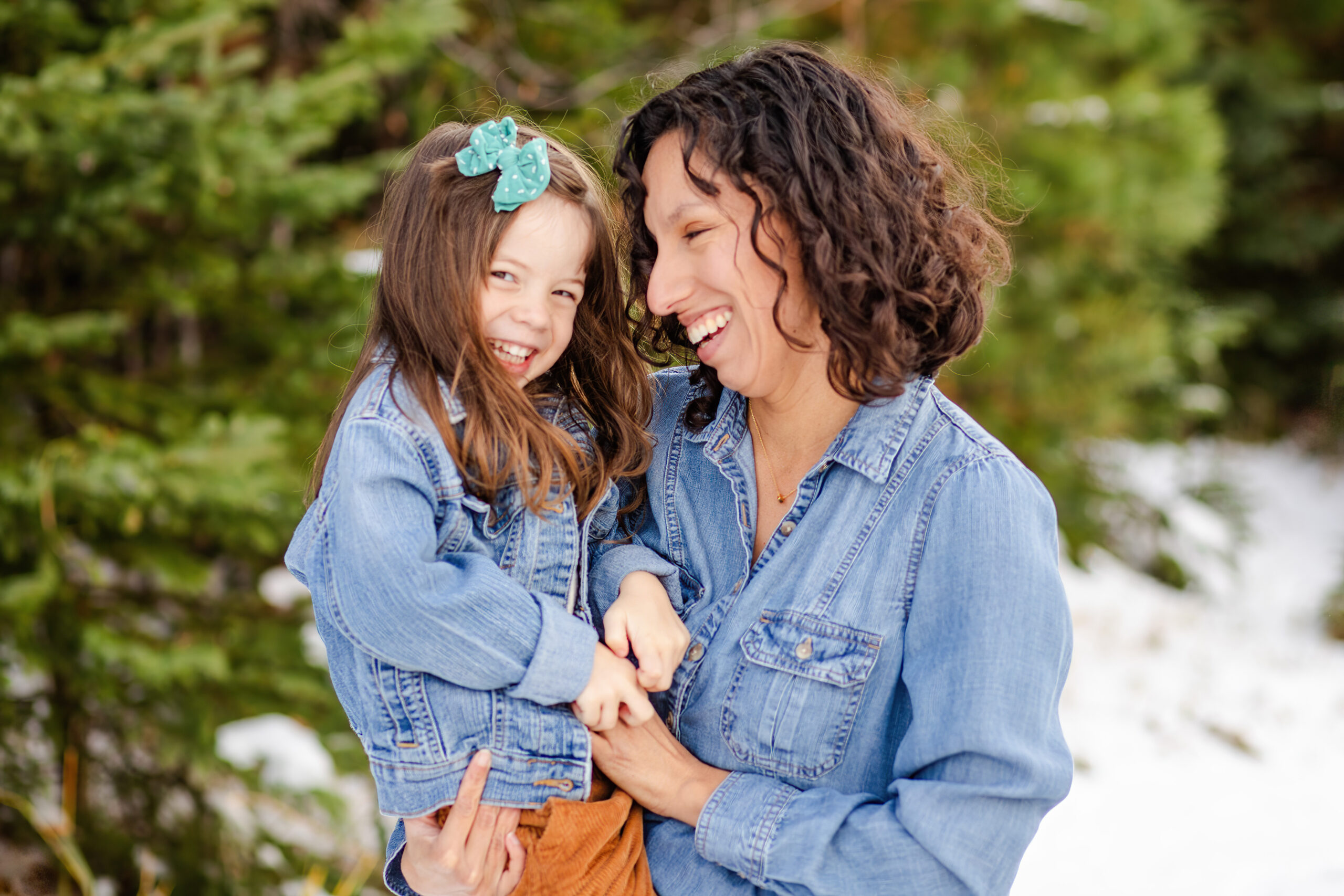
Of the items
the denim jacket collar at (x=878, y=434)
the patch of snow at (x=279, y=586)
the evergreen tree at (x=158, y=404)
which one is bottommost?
the patch of snow at (x=279, y=586)

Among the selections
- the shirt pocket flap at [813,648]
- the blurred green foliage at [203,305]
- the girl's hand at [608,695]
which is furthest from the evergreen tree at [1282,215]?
the girl's hand at [608,695]

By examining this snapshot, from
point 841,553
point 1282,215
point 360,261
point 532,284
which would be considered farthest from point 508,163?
point 1282,215

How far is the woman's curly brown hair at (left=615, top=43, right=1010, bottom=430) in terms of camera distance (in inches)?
49.3

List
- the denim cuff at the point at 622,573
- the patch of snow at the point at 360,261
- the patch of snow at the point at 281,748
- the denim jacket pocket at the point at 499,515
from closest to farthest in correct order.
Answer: the denim jacket pocket at the point at 499,515
the denim cuff at the point at 622,573
the patch of snow at the point at 360,261
the patch of snow at the point at 281,748

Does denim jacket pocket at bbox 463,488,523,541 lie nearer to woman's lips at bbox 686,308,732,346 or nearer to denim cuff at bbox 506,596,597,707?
denim cuff at bbox 506,596,597,707

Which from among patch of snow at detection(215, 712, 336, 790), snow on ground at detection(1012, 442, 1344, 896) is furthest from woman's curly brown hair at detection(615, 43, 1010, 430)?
patch of snow at detection(215, 712, 336, 790)

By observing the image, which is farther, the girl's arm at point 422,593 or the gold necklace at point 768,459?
the gold necklace at point 768,459

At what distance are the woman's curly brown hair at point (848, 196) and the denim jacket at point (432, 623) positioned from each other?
1.61 feet

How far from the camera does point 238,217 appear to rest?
8.61ft

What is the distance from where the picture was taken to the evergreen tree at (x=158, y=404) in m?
2.23

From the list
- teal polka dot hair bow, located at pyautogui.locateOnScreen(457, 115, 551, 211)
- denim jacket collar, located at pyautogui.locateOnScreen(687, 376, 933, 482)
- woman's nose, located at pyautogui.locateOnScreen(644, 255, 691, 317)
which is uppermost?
teal polka dot hair bow, located at pyautogui.locateOnScreen(457, 115, 551, 211)

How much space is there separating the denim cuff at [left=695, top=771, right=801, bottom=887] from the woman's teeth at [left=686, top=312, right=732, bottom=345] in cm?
60

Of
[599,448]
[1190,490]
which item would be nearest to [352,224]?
[599,448]

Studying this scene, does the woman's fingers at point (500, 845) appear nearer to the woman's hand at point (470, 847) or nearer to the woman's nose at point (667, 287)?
the woman's hand at point (470, 847)
